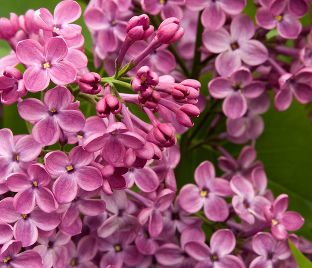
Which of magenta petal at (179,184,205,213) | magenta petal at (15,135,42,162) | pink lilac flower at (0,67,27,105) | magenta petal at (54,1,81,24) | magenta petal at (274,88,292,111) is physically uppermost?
magenta petal at (54,1,81,24)

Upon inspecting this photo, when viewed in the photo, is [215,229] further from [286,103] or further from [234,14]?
[234,14]

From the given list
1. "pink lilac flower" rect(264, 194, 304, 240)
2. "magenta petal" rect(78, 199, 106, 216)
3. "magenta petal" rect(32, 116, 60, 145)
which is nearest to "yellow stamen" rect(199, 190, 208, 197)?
"pink lilac flower" rect(264, 194, 304, 240)

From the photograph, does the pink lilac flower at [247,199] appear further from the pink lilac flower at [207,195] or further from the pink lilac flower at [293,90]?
the pink lilac flower at [293,90]

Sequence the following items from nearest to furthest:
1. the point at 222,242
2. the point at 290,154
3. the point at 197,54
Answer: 1. the point at 222,242
2. the point at 197,54
3. the point at 290,154

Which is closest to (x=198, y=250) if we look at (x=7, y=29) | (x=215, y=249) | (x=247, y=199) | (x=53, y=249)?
(x=215, y=249)

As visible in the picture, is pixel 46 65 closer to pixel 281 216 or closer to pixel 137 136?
pixel 137 136

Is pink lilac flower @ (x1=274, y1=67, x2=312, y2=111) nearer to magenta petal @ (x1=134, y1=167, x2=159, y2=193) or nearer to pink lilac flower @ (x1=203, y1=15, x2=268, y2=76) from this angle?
pink lilac flower @ (x1=203, y1=15, x2=268, y2=76)

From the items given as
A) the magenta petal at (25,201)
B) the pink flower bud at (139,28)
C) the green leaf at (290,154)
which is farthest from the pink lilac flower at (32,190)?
the green leaf at (290,154)
